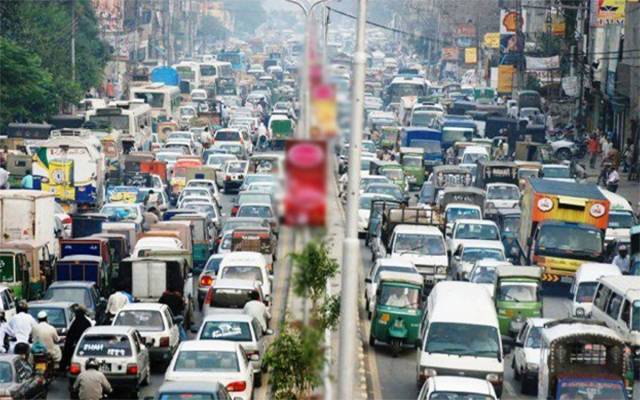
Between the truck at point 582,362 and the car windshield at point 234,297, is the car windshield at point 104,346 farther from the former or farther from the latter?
the truck at point 582,362

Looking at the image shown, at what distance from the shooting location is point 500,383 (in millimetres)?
28562

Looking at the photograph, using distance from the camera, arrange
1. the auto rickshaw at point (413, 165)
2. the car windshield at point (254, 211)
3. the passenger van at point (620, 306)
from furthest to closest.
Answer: the auto rickshaw at point (413, 165) < the car windshield at point (254, 211) < the passenger van at point (620, 306)

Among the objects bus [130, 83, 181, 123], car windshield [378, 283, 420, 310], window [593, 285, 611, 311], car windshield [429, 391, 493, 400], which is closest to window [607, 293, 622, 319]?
window [593, 285, 611, 311]

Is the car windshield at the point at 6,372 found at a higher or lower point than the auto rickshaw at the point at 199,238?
higher

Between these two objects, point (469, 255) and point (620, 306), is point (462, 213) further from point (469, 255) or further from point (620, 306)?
point (620, 306)

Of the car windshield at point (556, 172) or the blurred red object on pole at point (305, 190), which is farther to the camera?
the car windshield at point (556, 172)

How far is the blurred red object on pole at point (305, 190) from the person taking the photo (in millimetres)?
9352

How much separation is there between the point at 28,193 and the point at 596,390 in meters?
19.9

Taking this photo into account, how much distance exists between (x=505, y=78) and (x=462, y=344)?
9738 cm

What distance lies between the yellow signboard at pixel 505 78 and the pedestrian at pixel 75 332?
9526 centimetres

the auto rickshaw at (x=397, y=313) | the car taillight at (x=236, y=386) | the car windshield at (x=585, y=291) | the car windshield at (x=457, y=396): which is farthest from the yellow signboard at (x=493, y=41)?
the car windshield at (x=457, y=396)

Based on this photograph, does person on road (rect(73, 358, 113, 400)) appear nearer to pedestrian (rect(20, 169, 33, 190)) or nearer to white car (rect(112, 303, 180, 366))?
white car (rect(112, 303, 180, 366))

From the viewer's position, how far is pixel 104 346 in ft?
90.6

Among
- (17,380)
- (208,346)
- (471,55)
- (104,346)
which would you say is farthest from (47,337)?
(471,55)
